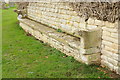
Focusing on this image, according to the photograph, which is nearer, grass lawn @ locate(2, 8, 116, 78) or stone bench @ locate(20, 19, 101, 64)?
grass lawn @ locate(2, 8, 116, 78)

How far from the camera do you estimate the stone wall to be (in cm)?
532

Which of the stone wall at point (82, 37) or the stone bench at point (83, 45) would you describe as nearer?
the stone wall at point (82, 37)

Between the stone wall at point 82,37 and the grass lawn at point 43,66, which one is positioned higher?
the stone wall at point 82,37

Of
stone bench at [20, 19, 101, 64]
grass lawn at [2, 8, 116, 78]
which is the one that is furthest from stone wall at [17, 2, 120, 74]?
grass lawn at [2, 8, 116, 78]

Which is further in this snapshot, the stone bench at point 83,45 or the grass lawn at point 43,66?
the stone bench at point 83,45

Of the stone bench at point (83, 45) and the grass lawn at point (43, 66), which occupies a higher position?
the stone bench at point (83, 45)

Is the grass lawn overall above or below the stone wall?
below

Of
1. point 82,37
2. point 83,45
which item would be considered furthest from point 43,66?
point 82,37

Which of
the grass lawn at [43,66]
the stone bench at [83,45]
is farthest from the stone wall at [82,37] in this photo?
the grass lawn at [43,66]

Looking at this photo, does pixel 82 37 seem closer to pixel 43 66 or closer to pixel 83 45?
pixel 83 45

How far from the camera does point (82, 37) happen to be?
566 cm

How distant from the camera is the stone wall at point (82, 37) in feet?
17.4

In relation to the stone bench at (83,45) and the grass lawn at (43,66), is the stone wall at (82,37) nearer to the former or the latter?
the stone bench at (83,45)

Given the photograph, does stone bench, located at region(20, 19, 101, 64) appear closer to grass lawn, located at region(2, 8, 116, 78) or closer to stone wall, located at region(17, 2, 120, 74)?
stone wall, located at region(17, 2, 120, 74)
